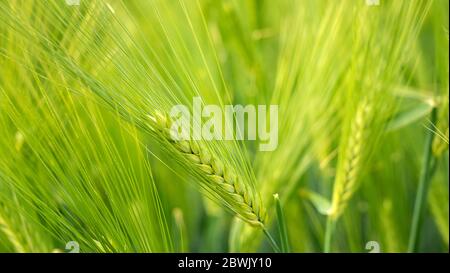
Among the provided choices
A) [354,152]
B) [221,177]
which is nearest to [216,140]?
[221,177]

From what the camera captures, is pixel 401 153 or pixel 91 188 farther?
pixel 401 153

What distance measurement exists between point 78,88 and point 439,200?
521mm

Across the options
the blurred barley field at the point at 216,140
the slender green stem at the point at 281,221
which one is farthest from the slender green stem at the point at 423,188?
the slender green stem at the point at 281,221

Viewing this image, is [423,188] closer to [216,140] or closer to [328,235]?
[328,235]

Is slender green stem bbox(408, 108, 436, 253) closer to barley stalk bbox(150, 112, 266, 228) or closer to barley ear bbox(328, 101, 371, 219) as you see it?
barley ear bbox(328, 101, 371, 219)

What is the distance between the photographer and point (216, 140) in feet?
1.93

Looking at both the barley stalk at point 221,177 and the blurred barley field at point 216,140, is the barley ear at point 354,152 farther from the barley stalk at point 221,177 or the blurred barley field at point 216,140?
the barley stalk at point 221,177

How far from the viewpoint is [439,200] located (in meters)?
0.88

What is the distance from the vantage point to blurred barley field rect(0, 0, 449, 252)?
1.87 feet

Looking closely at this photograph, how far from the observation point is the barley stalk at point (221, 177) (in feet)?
1.85

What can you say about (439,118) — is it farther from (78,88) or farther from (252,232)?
(78,88)

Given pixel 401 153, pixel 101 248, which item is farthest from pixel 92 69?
pixel 401 153

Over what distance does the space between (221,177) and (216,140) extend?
0.03 metres

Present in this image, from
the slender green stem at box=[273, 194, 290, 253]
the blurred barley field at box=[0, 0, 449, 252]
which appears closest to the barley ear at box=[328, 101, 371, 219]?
the blurred barley field at box=[0, 0, 449, 252]
